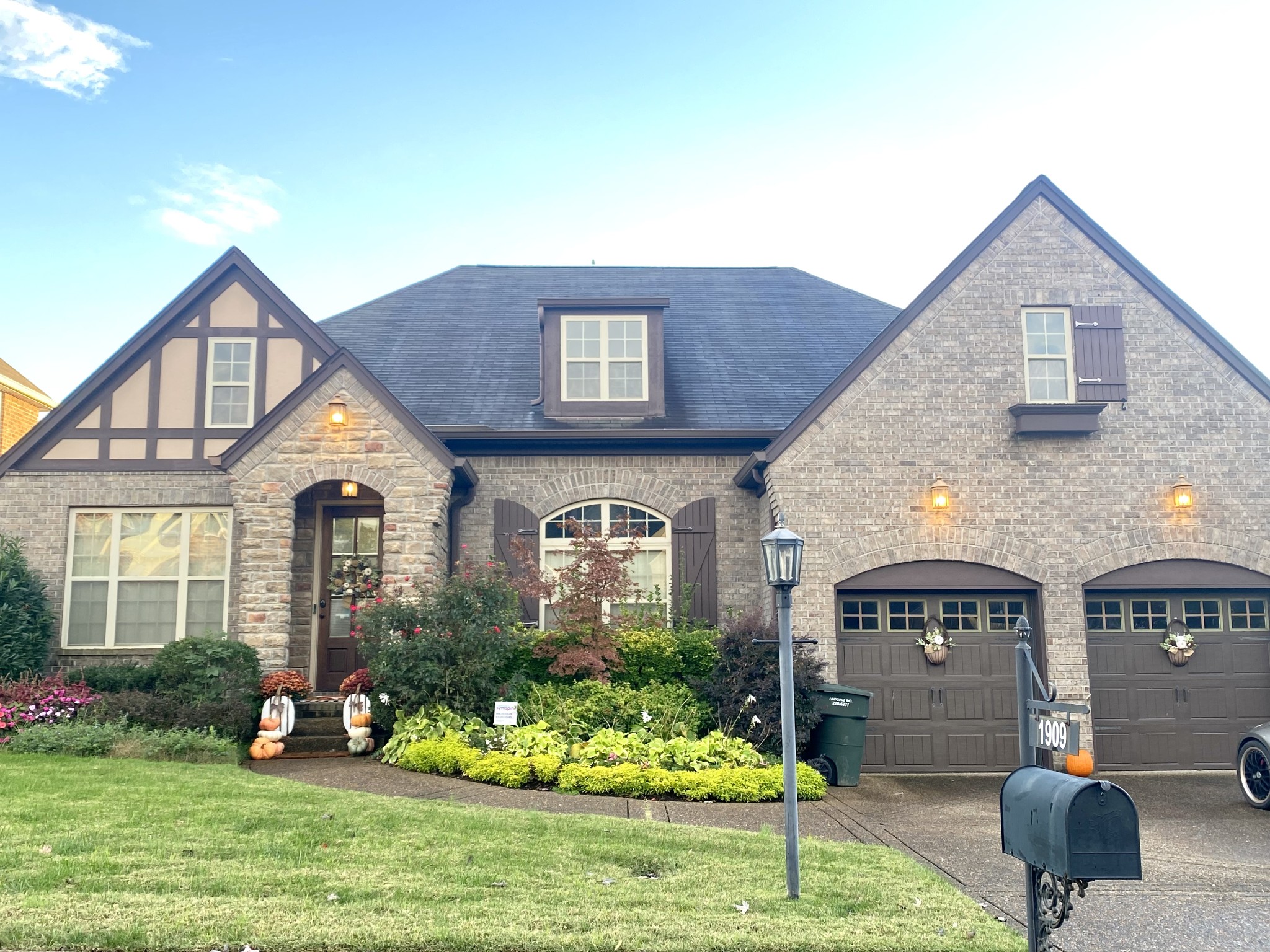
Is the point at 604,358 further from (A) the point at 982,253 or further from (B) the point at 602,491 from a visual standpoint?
(A) the point at 982,253

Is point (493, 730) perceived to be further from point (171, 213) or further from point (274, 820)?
point (171, 213)

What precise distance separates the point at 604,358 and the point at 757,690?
19.9 feet

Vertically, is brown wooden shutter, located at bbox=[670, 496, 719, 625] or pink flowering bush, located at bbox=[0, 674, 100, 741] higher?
brown wooden shutter, located at bbox=[670, 496, 719, 625]

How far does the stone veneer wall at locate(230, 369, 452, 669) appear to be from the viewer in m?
12.0

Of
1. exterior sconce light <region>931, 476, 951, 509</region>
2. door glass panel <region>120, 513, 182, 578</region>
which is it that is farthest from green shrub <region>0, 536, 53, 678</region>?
exterior sconce light <region>931, 476, 951, 509</region>

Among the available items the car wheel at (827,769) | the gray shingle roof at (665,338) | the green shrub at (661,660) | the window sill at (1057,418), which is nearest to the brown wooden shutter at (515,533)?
the gray shingle roof at (665,338)

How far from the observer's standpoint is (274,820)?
22.2ft

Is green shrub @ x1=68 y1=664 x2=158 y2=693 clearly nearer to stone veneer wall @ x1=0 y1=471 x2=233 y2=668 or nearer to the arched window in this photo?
stone veneer wall @ x1=0 y1=471 x2=233 y2=668

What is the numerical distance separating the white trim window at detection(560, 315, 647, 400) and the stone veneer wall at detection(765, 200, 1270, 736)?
329 cm

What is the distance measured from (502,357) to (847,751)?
8683 millimetres

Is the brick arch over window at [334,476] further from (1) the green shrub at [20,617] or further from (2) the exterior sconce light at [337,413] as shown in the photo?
(1) the green shrub at [20,617]

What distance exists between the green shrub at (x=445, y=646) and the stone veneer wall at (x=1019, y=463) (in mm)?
3869

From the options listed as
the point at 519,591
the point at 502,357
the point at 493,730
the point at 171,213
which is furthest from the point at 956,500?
the point at 171,213

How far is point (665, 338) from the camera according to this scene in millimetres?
16156
